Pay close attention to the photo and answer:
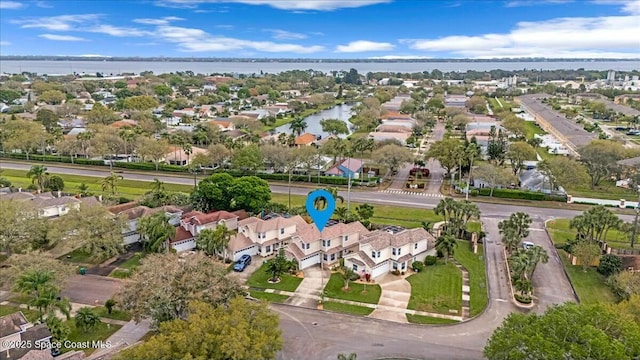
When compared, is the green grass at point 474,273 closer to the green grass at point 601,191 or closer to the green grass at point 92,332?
the green grass at point 601,191

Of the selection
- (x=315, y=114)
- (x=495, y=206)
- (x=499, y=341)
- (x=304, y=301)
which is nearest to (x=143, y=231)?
(x=304, y=301)

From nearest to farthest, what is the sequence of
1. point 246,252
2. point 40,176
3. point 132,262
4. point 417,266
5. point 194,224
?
point 417,266 → point 132,262 → point 246,252 → point 194,224 → point 40,176

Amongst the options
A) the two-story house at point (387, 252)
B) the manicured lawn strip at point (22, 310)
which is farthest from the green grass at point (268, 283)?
the manicured lawn strip at point (22, 310)

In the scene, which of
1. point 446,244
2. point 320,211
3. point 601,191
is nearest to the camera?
point 320,211

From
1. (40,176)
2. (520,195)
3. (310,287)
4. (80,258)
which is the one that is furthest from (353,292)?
(40,176)

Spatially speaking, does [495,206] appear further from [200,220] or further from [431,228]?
[200,220]

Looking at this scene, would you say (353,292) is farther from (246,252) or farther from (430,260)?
(246,252)

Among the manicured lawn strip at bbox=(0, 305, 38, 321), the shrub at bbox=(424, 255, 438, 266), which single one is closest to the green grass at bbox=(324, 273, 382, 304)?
the shrub at bbox=(424, 255, 438, 266)
